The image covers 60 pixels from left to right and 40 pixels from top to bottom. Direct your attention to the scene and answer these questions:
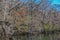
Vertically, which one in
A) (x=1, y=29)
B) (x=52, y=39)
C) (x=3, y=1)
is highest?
(x=3, y=1)

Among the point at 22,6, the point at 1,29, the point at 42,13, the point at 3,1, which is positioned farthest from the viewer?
the point at 42,13

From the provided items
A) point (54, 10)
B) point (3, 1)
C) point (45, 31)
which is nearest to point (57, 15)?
point (54, 10)

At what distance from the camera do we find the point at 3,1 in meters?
6.21

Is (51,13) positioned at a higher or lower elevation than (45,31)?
higher

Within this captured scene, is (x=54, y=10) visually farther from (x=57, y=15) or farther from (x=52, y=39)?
(x=52, y=39)

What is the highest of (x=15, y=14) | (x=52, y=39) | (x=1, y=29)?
(x=15, y=14)

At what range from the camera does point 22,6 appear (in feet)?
21.7

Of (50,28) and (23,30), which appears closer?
(23,30)

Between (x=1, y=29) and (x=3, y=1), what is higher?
(x=3, y=1)

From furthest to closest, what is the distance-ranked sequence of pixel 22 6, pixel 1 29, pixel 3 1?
pixel 22 6, pixel 3 1, pixel 1 29

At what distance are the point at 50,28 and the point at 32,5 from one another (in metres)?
1.12

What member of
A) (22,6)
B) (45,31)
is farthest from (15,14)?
(45,31)

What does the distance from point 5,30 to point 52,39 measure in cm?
161

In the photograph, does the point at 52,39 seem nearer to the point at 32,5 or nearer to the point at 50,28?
the point at 50,28
